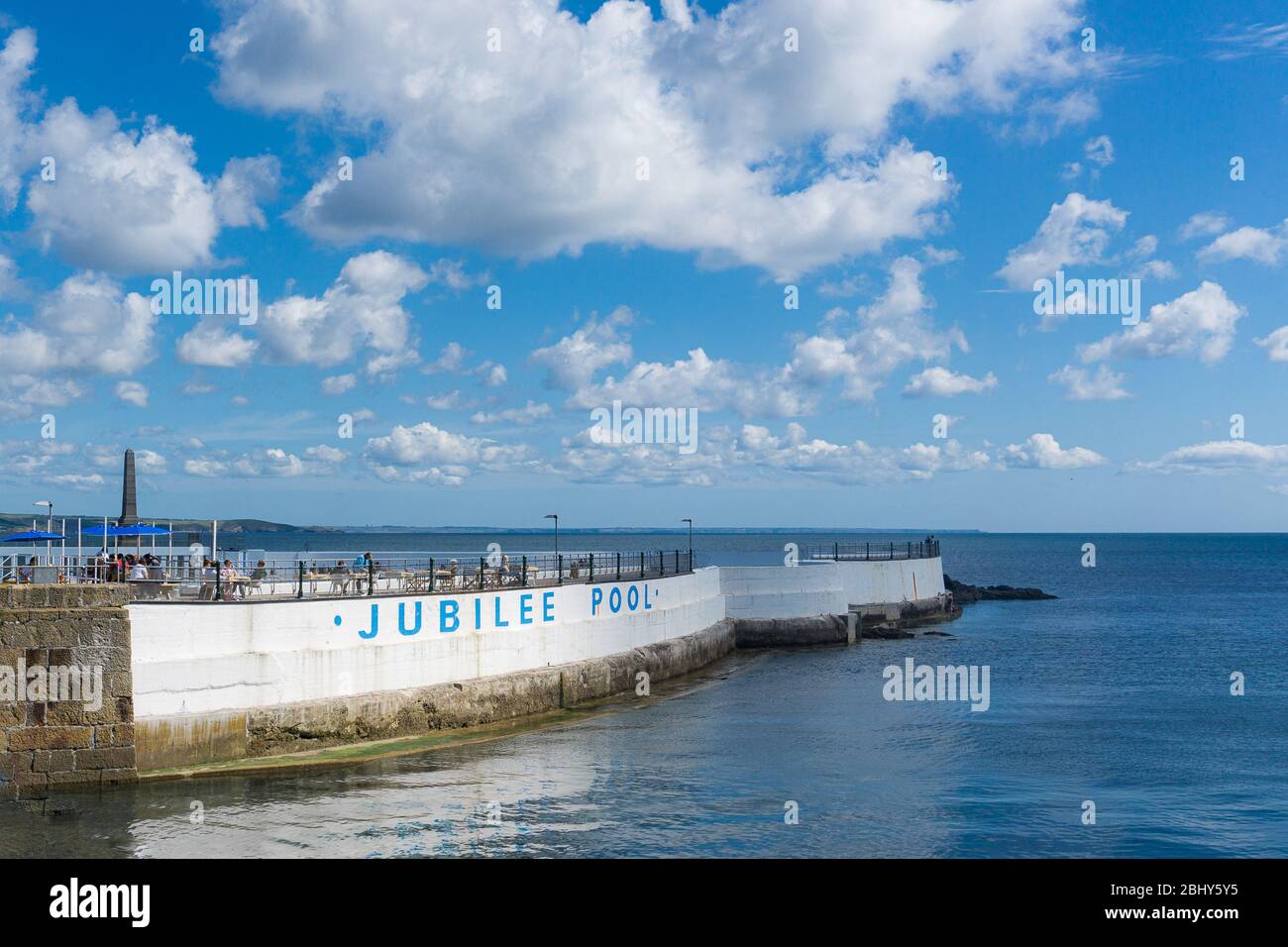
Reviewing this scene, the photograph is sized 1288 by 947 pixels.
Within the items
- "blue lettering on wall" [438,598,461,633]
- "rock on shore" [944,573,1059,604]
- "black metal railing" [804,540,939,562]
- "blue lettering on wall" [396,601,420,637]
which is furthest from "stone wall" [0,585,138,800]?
"rock on shore" [944,573,1059,604]

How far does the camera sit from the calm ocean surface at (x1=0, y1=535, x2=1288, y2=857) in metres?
18.9

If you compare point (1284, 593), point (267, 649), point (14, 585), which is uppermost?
point (14, 585)

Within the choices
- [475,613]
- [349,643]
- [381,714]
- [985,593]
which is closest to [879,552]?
[985,593]

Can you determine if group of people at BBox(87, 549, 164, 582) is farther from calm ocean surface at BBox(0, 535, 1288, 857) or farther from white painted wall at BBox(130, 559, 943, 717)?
calm ocean surface at BBox(0, 535, 1288, 857)

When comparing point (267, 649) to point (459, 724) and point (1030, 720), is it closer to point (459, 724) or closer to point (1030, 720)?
point (459, 724)

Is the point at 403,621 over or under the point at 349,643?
over

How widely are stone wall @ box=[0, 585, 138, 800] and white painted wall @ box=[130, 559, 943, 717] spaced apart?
1.38 feet

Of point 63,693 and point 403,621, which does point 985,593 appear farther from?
point 63,693

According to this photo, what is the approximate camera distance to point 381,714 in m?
25.9

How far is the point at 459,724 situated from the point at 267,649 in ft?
19.7

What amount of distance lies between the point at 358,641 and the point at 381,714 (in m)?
1.86

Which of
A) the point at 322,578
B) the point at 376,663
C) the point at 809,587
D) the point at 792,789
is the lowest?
the point at 792,789
